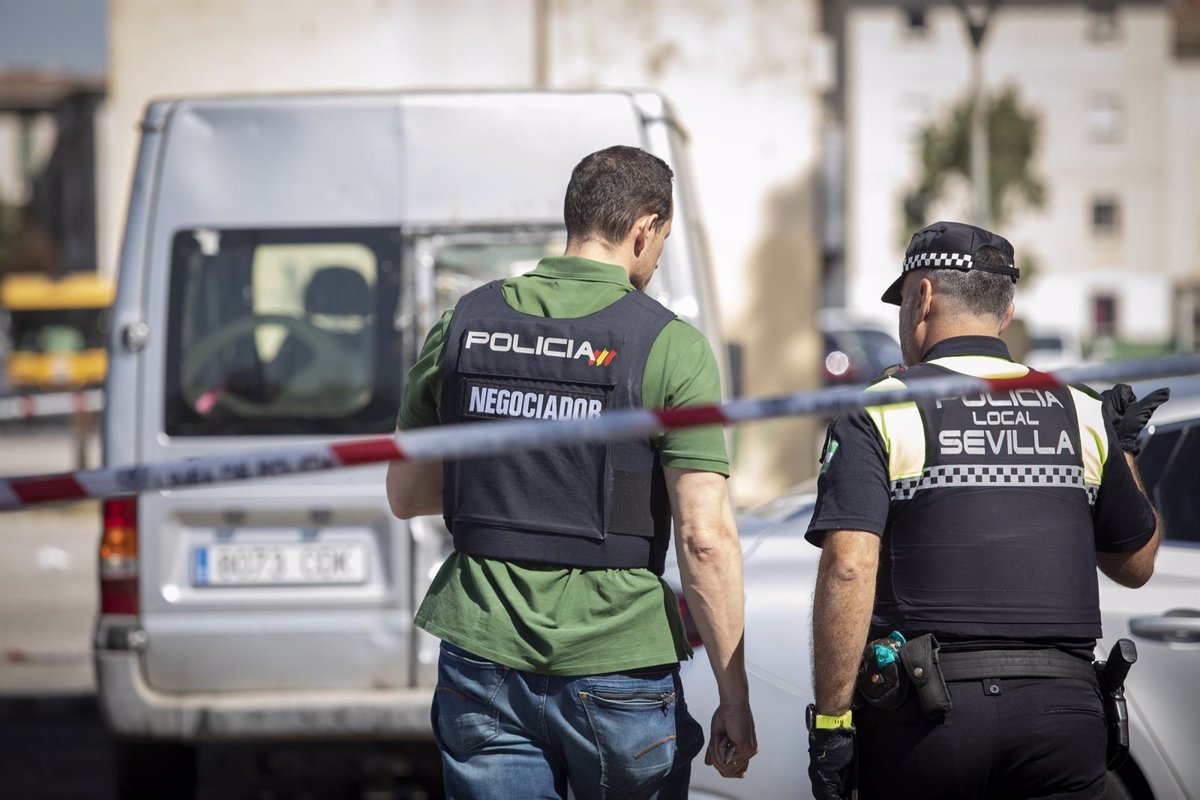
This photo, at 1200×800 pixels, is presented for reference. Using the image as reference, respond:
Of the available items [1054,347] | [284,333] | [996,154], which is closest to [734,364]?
[284,333]

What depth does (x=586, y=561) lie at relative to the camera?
260cm

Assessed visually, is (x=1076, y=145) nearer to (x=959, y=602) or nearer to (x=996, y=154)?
(x=996, y=154)

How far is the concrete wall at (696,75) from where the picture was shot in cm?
1203

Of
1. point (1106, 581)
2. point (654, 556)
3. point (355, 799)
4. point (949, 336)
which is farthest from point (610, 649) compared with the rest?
point (355, 799)

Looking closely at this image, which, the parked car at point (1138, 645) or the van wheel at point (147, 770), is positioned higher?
the parked car at point (1138, 645)

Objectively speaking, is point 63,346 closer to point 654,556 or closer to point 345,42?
point 345,42

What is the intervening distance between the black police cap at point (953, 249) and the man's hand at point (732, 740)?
0.92 m

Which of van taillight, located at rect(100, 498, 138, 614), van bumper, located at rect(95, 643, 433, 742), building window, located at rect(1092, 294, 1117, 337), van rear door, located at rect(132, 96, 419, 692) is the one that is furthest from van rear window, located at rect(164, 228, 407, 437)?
building window, located at rect(1092, 294, 1117, 337)

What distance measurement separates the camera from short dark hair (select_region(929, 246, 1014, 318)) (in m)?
2.72

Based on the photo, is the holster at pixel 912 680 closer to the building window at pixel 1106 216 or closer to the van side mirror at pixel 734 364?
the van side mirror at pixel 734 364

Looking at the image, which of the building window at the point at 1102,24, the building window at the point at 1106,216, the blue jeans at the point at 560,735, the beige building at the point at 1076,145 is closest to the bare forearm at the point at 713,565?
the blue jeans at the point at 560,735

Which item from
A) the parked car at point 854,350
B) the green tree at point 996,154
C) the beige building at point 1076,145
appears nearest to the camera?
the parked car at point 854,350

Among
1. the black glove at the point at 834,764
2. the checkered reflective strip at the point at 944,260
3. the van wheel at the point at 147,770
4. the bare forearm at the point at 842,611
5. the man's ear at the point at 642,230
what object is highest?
the man's ear at the point at 642,230

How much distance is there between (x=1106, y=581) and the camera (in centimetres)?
351
